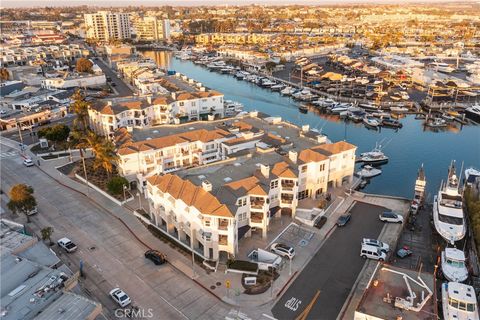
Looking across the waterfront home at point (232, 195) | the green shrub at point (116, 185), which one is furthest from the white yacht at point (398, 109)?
the green shrub at point (116, 185)

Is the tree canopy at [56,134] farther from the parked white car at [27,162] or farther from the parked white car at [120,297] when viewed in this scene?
the parked white car at [120,297]

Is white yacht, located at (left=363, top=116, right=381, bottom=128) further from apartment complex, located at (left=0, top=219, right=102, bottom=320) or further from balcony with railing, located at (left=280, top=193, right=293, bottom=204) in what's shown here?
apartment complex, located at (left=0, top=219, right=102, bottom=320)

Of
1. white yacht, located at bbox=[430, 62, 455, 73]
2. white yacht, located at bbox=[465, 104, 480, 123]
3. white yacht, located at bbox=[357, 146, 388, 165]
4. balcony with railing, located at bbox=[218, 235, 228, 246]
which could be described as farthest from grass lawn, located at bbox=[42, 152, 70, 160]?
white yacht, located at bbox=[430, 62, 455, 73]

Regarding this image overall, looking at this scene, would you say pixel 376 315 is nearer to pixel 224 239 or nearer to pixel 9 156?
pixel 224 239

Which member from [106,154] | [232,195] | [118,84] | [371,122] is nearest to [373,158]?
[371,122]

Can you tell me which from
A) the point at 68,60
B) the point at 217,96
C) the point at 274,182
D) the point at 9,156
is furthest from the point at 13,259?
the point at 68,60
